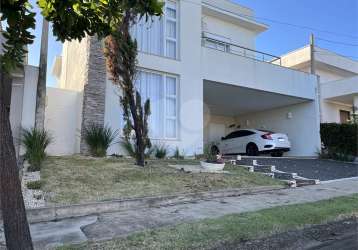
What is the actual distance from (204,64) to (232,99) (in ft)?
14.4

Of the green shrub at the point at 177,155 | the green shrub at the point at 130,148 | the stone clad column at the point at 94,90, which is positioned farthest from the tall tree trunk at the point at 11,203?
the green shrub at the point at 177,155

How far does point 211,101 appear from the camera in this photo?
743 inches

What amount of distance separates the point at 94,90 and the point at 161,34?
3.81 meters

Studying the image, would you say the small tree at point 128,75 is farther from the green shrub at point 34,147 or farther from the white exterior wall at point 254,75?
the white exterior wall at point 254,75

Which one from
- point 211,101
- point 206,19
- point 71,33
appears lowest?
point 71,33

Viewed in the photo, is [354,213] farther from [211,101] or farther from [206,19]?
[206,19]

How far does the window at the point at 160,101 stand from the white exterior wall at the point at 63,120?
2.38 m

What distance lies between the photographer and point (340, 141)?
1745 centimetres

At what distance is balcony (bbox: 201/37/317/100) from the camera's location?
14742 millimetres

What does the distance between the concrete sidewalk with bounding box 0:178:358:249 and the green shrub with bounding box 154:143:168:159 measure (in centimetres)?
449

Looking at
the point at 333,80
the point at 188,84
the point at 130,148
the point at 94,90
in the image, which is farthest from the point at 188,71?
the point at 333,80

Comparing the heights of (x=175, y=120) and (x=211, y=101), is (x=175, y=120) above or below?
below

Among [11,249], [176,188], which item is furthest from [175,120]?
[11,249]

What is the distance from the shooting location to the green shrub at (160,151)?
1234cm
